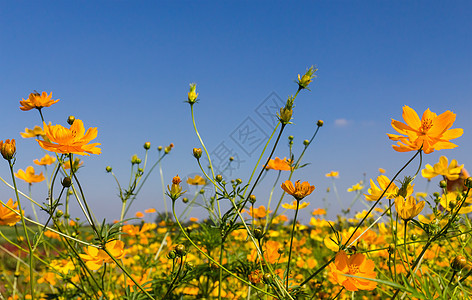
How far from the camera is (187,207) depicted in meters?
1.85

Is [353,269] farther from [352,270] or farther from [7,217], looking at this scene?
[7,217]

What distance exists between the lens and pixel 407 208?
880 millimetres

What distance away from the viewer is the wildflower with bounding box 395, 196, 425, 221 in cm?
86

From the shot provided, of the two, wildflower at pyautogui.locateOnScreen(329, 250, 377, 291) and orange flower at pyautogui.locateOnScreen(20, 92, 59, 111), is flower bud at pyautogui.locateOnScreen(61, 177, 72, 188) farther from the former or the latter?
wildflower at pyautogui.locateOnScreen(329, 250, 377, 291)

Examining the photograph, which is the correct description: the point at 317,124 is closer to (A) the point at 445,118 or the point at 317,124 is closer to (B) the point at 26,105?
(A) the point at 445,118

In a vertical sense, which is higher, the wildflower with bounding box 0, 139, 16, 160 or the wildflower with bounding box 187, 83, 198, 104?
the wildflower with bounding box 187, 83, 198, 104

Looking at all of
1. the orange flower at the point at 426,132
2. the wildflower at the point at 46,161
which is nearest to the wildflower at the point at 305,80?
the orange flower at the point at 426,132

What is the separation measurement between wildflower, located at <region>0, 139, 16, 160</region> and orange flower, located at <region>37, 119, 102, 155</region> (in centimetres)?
10

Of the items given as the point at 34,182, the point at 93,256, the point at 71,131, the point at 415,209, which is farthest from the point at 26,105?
the point at 415,209

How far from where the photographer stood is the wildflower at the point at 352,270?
32.5 inches

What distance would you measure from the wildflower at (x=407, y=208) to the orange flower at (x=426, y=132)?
131mm

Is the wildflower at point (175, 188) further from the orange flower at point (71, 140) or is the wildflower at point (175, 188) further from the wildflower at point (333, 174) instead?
the wildflower at point (333, 174)

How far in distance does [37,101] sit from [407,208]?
3.72 ft

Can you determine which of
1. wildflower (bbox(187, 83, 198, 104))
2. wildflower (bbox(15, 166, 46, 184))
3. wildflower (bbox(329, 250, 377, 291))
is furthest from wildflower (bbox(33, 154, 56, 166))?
wildflower (bbox(329, 250, 377, 291))
